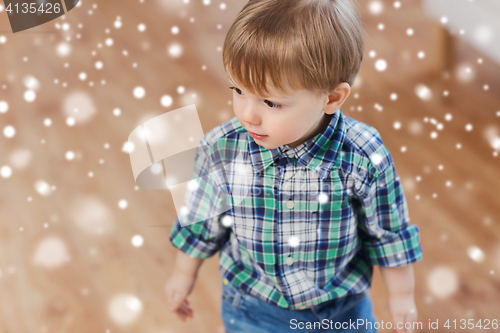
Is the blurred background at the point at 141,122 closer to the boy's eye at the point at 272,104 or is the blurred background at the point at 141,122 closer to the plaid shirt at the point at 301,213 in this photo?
the plaid shirt at the point at 301,213

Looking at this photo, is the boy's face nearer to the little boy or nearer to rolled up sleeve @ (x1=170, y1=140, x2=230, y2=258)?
the little boy

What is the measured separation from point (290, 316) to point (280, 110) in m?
0.34

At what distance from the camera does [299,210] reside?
689 mm

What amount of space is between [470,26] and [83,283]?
3.96 feet

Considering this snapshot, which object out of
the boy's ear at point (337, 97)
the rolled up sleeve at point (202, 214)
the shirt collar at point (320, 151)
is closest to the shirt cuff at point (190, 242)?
the rolled up sleeve at point (202, 214)

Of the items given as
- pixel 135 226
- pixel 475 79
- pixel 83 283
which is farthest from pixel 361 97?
pixel 83 283

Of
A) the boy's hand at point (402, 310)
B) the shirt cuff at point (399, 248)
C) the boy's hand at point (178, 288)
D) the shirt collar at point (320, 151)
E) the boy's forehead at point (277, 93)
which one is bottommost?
the boy's hand at point (402, 310)

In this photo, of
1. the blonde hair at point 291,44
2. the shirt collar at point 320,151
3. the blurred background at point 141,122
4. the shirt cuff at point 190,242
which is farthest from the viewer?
the blurred background at point 141,122

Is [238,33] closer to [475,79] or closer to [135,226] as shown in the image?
[135,226]

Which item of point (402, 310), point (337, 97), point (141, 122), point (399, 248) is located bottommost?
point (402, 310)

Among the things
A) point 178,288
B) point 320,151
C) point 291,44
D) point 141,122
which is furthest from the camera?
point 141,122

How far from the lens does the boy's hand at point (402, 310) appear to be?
75cm

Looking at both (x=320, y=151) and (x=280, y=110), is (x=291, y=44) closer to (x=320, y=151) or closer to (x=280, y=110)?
(x=280, y=110)

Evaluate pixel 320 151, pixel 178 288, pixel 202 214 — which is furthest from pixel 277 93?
pixel 178 288
